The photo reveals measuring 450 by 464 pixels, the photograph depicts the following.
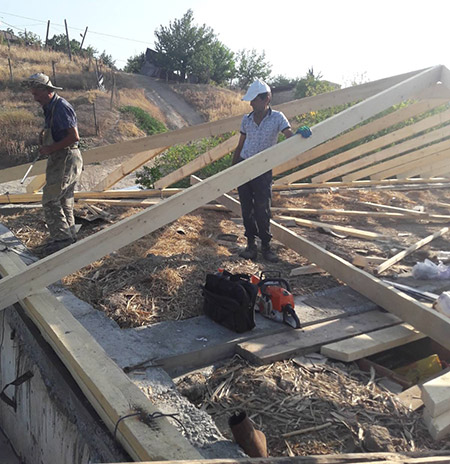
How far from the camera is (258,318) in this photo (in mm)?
A: 3613

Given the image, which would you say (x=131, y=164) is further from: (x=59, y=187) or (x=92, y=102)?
(x=92, y=102)

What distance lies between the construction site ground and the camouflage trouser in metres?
0.50

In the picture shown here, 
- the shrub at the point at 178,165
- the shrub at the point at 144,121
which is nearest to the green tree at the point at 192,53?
the shrub at the point at 144,121

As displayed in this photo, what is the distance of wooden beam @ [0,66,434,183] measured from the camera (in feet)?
20.2

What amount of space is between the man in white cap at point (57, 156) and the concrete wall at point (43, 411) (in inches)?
45.5

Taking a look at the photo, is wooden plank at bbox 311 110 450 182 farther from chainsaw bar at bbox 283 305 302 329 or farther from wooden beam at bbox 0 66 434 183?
chainsaw bar at bbox 283 305 302 329

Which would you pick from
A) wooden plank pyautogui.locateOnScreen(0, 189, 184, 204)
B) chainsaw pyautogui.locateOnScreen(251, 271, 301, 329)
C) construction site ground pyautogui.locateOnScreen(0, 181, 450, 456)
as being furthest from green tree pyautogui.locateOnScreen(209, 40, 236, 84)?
chainsaw pyautogui.locateOnScreen(251, 271, 301, 329)

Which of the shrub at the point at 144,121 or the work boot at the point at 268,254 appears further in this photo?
the shrub at the point at 144,121

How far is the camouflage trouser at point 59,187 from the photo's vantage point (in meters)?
4.76

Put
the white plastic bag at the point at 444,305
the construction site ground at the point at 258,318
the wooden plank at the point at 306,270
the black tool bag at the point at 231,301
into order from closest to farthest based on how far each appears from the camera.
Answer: the construction site ground at the point at 258,318 → the black tool bag at the point at 231,301 → the white plastic bag at the point at 444,305 → the wooden plank at the point at 306,270

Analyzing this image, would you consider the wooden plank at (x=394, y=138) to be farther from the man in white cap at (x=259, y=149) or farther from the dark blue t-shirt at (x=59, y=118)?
the dark blue t-shirt at (x=59, y=118)

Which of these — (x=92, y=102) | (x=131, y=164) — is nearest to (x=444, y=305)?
(x=131, y=164)

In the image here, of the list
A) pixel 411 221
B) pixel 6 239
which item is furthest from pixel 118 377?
pixel 411 221

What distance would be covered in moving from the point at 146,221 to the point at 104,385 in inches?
49.8
